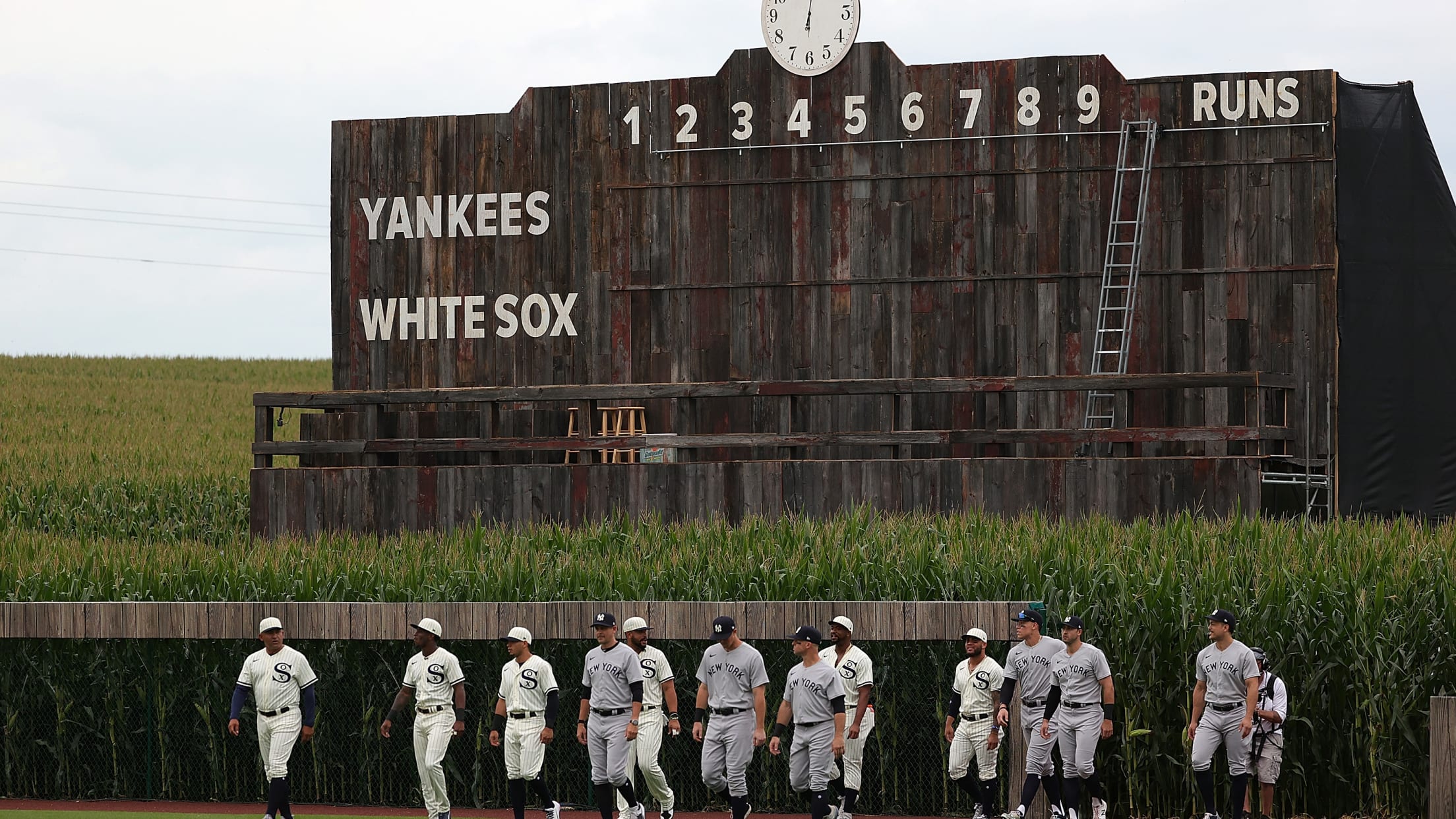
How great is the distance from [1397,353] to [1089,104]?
548 centimetres

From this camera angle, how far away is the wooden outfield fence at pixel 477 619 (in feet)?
52.8

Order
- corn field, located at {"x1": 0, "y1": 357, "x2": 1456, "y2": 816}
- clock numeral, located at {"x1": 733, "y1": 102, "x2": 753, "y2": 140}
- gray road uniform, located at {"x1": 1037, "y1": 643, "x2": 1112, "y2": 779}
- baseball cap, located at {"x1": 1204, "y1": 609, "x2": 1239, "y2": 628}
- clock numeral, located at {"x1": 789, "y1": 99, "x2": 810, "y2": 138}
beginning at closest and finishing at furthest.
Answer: baseball cap, located at {"x1": 1204, "y1": 609, "x2": 1239, "y2": 628} < gray road uniform, located at {"x1": 1037, "y1": 643, "x2": 1112, "y2": 779} < corn field, located at {"x1": 0, "y1": 357, "x2": 1456, "y2": 816} < clock numeral, located at {"x1": 789, "y1": 99, "x2": 810, "y2": 138} < clock numeral, located at {"x1": 733, "y1": 102, "x2": 753, "y2": 140}

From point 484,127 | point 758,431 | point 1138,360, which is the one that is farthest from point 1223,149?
point 484,127

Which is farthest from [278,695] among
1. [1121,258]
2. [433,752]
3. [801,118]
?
[1121,258]

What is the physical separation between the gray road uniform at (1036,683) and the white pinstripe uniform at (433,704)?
491 cm

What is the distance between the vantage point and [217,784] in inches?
711

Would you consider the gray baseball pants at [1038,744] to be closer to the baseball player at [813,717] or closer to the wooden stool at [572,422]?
the baseball player at [813,717]

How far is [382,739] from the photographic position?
16891 millimetres

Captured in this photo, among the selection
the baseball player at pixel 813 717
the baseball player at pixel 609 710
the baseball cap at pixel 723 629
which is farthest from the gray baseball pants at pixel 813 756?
the baseball player at pixel 609 710

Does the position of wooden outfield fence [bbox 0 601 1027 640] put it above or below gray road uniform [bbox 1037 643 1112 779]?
above

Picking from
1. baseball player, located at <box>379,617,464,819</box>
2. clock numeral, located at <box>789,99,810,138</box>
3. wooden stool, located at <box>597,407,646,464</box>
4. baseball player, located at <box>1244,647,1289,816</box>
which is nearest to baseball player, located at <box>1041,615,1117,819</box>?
baseball player, located at <box>1244,647,1289,816</box>

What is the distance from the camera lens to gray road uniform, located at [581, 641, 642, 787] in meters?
14.6

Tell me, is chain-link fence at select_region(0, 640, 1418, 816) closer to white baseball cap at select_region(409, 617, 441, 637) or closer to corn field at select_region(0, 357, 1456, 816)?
corn field at select_region(0, 357, 1456, 816)

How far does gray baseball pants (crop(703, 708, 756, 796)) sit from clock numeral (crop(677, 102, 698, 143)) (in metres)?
13.0
